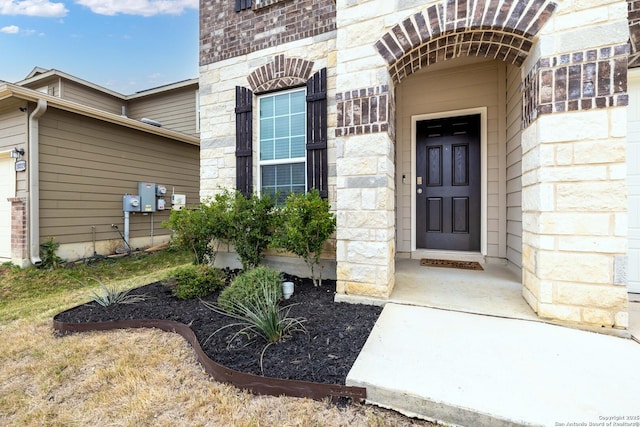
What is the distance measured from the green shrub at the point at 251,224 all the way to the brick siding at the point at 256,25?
2.14m

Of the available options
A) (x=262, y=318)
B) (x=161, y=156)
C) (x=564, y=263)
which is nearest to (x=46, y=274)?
(x=161, y=156)

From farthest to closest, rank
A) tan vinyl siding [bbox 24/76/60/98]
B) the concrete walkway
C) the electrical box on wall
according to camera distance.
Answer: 1. tan vinyl siding [bbox 24/76/60/98]
2. the electrical box on wall
3. the concrete walkway

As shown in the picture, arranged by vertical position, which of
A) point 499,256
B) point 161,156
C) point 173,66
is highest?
point 173,66

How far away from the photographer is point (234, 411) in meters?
1.48

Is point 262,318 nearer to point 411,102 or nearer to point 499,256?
point 499,256

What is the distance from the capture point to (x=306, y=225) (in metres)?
2.95

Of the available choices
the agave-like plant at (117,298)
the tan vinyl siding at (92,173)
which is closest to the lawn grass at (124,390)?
the agave-like plant at (117,298)

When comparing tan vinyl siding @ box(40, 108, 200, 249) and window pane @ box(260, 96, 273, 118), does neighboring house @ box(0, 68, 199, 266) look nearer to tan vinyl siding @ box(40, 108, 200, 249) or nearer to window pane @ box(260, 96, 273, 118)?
tan vinyl siding @ box(40, 108, 200, 249)

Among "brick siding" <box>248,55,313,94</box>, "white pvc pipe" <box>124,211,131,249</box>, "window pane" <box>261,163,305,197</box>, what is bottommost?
"white pvc pipe" <box>124,211,131,249</box>

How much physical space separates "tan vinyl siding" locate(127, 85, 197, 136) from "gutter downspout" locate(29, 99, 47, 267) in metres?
4.02

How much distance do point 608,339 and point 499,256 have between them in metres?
1.97

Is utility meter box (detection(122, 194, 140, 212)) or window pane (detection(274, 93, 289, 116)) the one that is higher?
window pane (detection(274, 93, 289, 116))

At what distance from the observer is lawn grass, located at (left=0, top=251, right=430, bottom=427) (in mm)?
1449

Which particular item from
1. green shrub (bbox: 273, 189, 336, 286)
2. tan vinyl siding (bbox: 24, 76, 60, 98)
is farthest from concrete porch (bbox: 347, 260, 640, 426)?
tan vinyl siding (bbox: 24, 76, 60, 98)
